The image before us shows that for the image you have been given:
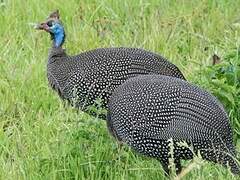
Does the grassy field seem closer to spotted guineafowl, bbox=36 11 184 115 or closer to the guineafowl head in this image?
spotted guineafowl, bbox=36 11 184 115

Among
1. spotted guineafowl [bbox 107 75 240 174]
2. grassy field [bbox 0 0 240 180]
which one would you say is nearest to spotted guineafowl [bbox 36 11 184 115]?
grassy field [bbox 0 0 240 180]

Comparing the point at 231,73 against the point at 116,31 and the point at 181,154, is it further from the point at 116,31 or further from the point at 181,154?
the point at 116,31

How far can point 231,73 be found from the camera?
16.2ft

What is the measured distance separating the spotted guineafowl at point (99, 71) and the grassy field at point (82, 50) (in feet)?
0.36

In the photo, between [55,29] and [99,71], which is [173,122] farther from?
[55,29]

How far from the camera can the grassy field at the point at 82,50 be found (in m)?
4.42

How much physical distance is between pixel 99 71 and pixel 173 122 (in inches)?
35.8

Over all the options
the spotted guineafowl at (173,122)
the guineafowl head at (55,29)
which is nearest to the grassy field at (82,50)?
the spotted guineafowl at (173,122)

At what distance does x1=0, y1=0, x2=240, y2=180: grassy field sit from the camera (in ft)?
14.5

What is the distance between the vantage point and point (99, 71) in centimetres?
505

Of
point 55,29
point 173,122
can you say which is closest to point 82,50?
point 55,29

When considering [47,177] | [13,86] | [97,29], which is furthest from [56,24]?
[47,177]

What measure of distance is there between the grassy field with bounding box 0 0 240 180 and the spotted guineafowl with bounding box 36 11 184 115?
0.36 ft

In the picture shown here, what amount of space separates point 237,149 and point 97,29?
1.85 m
